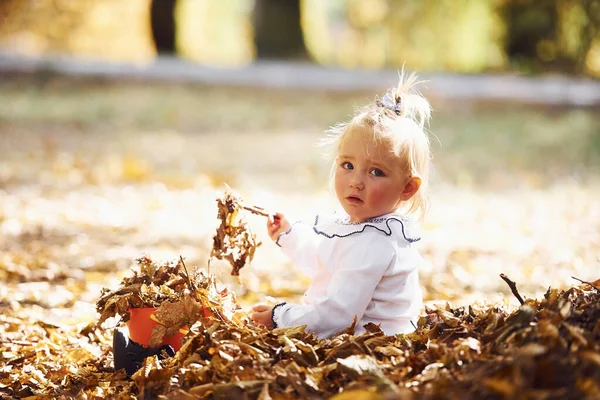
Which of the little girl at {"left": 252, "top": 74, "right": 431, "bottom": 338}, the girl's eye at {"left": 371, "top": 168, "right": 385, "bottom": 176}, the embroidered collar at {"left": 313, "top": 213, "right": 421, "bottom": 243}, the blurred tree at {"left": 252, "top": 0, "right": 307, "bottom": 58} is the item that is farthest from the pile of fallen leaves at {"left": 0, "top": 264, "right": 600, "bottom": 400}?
the blurred tree at {"left": 252, "top": 0, "right": 307, "bottom": 58}

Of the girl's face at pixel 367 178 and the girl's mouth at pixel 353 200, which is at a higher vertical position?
the girl's face at pixel 367 178

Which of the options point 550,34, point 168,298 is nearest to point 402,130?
point 168,298

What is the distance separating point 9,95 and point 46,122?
155 cm

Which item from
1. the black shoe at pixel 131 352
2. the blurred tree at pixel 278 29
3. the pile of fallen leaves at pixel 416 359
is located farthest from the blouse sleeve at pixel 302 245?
the blurred tree at pixel 278 29

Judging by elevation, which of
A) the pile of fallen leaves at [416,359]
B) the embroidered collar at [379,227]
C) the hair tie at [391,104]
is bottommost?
the pile of fallen leaves at [416,359]

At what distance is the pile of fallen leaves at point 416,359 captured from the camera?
2.05 meters

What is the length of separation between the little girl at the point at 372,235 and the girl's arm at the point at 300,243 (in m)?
0.06

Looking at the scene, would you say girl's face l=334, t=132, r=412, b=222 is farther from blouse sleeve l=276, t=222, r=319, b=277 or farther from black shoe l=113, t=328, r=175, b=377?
black shoe l=113, t=328, r=175, b=377

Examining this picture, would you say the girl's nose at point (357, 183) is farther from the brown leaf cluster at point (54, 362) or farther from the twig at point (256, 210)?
the brown leaf cluster at point (54, 362)

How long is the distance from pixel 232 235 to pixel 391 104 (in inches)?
31.4

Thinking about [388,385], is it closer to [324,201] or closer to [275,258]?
[275,258]

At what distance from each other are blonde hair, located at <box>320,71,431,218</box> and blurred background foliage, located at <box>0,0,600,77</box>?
10.6m

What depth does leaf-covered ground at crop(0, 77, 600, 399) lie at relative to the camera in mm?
2469

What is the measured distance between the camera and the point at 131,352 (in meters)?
3.01
